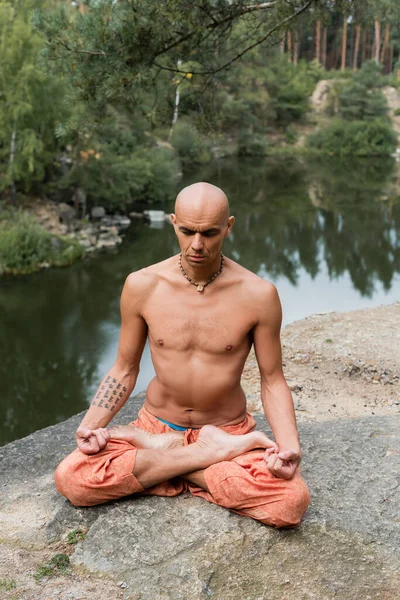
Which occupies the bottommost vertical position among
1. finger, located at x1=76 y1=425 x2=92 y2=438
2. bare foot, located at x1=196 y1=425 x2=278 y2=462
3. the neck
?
bare foot, located at x1=196 y1=425 x2=278 y2=462

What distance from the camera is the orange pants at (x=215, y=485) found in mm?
3236

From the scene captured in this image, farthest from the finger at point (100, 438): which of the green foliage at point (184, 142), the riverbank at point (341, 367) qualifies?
the green foliage at point (184, 142)

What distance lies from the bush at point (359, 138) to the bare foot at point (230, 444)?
3455cm

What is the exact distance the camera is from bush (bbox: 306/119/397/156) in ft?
118

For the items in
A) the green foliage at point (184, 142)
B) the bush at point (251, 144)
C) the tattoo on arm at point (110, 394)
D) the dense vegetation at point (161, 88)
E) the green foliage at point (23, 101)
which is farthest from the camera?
the bush at point (251, 144)

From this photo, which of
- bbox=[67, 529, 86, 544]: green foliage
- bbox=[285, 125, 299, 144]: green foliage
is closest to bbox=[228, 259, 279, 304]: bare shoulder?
bbox=[67, 529, 86, 544]: green foliage

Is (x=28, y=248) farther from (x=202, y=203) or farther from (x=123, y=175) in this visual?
(x=202, y=203)

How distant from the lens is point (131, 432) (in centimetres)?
357

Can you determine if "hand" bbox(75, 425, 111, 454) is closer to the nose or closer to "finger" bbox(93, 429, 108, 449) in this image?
"finger" bbox(93, 429, 108, 449)

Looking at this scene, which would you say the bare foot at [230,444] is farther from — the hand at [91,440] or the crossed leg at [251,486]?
the hand at [91,440]

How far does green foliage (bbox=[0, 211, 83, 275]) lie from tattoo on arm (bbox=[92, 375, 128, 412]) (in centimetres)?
1083

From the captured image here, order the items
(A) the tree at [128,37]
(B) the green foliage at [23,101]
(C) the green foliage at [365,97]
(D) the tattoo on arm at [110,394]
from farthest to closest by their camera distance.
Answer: (C) the green foliage at [365,97]
(B) the green foliage at [23,101]
(A) the tree at [128,37]
(D) the tattoo on arm at [110,394]

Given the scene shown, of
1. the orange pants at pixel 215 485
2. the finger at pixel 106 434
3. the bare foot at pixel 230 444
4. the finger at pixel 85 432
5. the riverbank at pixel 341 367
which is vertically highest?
the finger at pixel 85 432

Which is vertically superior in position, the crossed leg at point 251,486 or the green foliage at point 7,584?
the crossed leg at point 251,486
